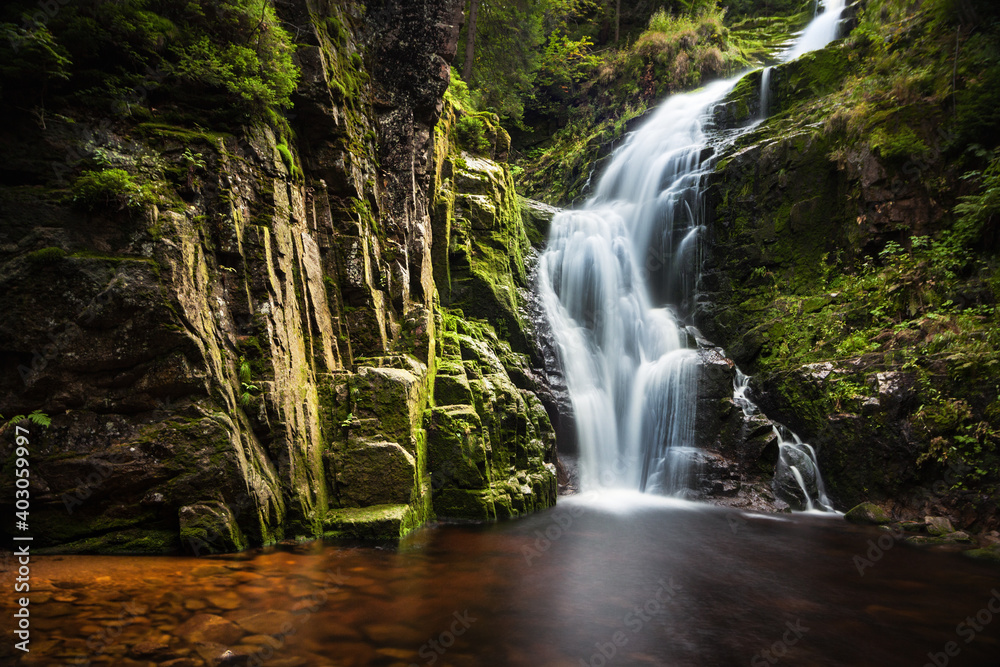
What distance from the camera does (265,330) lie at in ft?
19.6

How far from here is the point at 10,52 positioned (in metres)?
4.82

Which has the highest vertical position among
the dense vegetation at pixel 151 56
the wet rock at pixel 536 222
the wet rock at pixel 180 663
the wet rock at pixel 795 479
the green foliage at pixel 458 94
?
the green foliage at pixel 458 94

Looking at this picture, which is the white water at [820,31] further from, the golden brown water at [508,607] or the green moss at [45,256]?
the green moss at [45,256]

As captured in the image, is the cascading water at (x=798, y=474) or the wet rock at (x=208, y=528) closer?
the wet rock at (x=208, y=528)

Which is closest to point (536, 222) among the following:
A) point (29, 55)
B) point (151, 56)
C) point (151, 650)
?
point (151, 56)

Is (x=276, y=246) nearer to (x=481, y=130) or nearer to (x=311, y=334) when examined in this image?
(x=311, y=334)

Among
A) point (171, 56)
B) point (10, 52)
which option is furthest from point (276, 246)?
point (10, 52)

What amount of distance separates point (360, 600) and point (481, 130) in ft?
37.9

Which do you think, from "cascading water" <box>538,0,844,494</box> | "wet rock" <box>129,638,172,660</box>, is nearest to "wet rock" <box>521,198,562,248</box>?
"cascading water" <box>538,0,844,494</box>

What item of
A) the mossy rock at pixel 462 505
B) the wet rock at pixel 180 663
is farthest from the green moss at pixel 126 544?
the mossy rock at pixel 462 505

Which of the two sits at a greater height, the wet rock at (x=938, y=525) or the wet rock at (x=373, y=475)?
the wet rock at (x=373, y=475)

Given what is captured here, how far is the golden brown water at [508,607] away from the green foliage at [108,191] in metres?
3.28

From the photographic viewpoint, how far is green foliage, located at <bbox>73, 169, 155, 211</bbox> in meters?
4.94

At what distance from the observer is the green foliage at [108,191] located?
16.2ft
